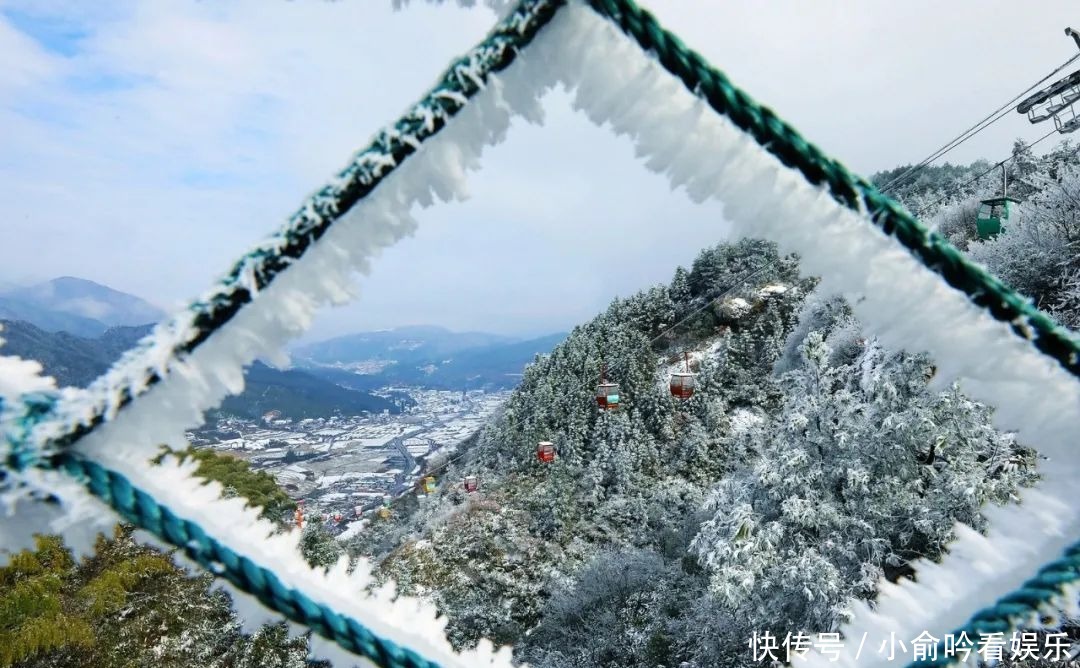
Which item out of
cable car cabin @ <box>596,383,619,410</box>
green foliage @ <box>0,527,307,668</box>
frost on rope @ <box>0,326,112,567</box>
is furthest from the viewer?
cable car cabin @ <box>596,383,619,410</box>

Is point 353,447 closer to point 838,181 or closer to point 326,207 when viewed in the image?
point 326,207

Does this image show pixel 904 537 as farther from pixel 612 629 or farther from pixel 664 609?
pixel 612 629

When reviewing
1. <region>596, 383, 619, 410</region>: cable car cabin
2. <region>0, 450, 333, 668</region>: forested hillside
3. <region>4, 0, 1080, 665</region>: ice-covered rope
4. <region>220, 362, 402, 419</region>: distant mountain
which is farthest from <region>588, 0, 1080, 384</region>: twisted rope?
<region>220, 362, 402, 419</region>: distant mountain

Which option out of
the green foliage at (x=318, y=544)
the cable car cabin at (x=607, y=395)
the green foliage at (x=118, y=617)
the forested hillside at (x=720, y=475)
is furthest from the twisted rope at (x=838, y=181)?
the green foliage at (x=318, y=544)

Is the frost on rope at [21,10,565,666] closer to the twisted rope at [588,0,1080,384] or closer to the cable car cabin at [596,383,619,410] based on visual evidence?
the twisted rope at [588,0,1080,384]

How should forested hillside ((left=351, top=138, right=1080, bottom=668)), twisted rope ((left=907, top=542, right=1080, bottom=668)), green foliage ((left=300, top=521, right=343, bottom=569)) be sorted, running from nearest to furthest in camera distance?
twisted rope ((left=907, top=542, right=1080, bottom=668)) < forested hillside ((left=351, top=138, right=1080, bottom=668)) < green foliage ((left=300, top=521, right=343, bottom=569))

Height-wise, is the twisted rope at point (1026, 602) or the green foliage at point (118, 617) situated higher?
the green foliage at point (118, 617)

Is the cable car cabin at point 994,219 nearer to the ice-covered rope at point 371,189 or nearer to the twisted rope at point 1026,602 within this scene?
the twisted rope at point 1026,602
